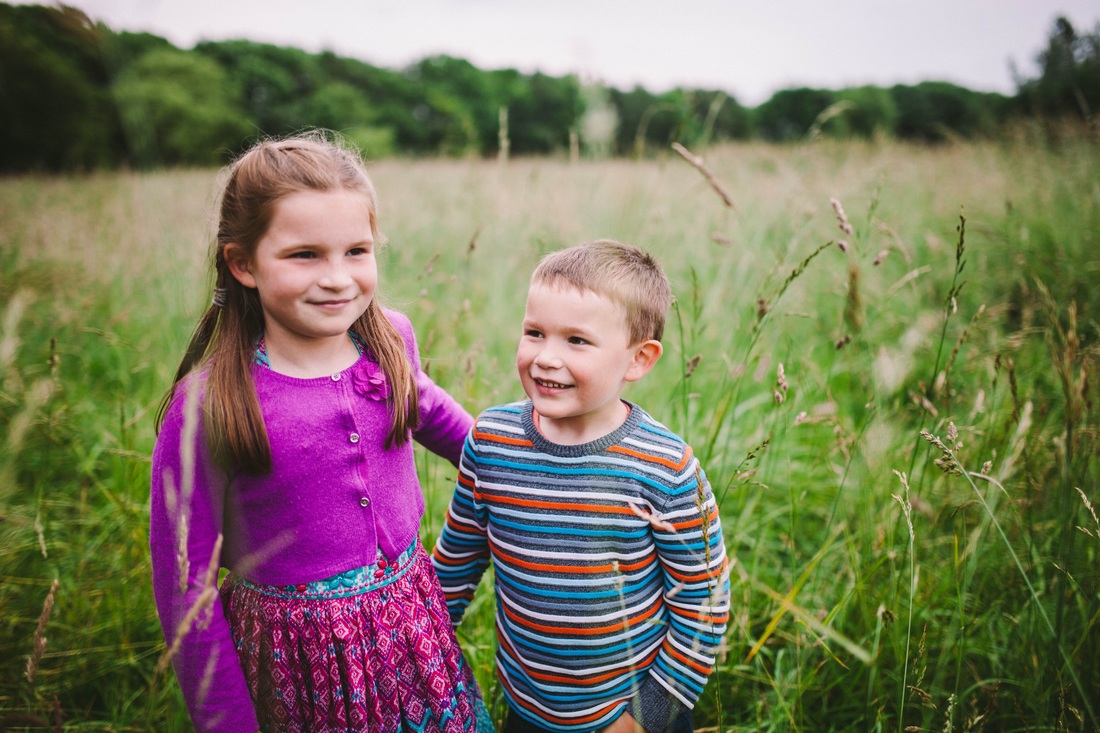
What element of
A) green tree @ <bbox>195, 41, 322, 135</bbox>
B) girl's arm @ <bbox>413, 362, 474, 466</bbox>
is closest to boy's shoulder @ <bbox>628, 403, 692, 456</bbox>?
girl's arm @ <bbox>413, 362, 474, 466</bbox>

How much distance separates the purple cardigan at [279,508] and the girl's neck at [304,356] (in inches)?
0.8

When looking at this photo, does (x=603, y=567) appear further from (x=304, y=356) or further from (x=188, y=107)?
(x=188, y=107)

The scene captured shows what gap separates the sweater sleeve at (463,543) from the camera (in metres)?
1.28

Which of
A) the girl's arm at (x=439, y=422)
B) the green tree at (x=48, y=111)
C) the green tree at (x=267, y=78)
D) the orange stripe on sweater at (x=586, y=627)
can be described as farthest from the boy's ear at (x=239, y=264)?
the green tree at (x=267, y=78)

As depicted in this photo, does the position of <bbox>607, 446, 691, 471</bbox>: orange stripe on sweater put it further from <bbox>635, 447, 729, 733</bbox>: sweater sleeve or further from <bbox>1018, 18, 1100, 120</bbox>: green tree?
<bbox>1018, 18, 1100, 120</bbox>: green tree

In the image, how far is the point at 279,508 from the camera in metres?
1.14

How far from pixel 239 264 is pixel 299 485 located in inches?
18.5

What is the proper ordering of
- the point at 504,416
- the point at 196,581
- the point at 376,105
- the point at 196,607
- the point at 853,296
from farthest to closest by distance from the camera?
the point at 376,105 < the point at 853,296 < the point at 504,416 < the point at 196,581 < the point at 196,607

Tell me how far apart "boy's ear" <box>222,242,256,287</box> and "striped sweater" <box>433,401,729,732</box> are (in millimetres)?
585

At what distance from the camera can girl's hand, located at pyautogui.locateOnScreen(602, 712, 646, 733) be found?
3.87ft

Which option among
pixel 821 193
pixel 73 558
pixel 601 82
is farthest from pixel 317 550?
pixel 821 193

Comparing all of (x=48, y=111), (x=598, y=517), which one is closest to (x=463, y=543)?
(x=598, y=517)

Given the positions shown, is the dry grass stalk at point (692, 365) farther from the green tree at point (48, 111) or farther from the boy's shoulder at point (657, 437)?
the green tree at point (48, 111)

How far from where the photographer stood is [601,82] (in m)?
2.79
